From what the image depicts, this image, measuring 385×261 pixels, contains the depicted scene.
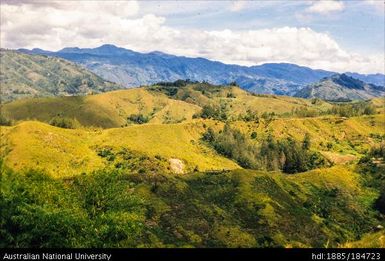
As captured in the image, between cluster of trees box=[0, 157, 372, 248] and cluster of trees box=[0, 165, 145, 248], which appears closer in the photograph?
cluster of trees box=[0, 165, 145, 248]

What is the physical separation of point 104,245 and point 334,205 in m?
131

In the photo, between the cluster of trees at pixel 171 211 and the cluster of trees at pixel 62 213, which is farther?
the cluster of trees at pixel 171 211

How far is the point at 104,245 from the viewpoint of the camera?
65.9 meters

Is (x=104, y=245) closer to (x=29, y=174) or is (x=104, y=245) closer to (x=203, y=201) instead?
(x=29, y=174)

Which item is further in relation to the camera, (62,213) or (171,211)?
(171,211)

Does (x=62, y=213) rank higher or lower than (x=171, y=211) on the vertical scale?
higher

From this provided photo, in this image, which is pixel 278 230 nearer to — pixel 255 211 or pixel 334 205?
pixel 255 211
